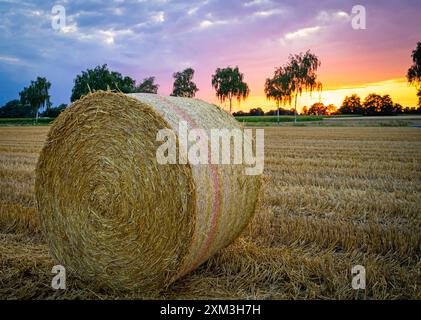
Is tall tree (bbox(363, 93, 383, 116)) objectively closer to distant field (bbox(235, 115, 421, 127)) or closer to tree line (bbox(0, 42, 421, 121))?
tree line (bbox(0, 42, 421, 121))

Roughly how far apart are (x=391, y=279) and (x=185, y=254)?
1906mm

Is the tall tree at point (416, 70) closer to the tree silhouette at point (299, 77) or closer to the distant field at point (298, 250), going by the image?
the tree silhouette at point (299, 77)

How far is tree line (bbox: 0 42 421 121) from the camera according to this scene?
54.3 m

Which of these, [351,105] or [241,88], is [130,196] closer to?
[241,88]

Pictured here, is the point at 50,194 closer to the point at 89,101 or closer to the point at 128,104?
the point at 89,101

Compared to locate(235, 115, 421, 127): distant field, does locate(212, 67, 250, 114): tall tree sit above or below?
above

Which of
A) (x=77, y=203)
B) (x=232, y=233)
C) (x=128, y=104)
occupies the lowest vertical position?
(x=232, y=233)

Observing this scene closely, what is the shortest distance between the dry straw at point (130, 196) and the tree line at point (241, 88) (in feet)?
140

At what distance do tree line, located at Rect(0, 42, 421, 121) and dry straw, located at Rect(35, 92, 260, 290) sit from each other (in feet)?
140

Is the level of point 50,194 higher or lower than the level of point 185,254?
higher

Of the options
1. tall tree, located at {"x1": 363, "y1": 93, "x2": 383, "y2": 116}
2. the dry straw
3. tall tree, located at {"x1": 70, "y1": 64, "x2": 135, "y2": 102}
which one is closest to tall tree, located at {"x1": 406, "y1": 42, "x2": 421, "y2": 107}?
tall tree, located at {"x1": 363, "y1": 93, "x2": 383, "y2": 116}

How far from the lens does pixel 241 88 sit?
2456 inches
